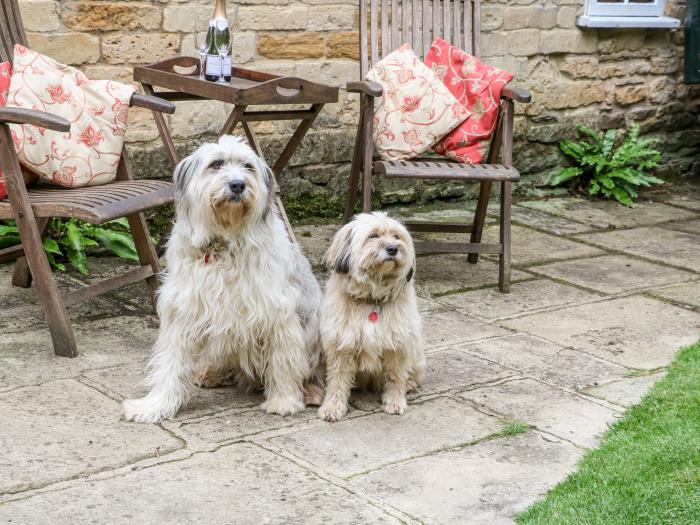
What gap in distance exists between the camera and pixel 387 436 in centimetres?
347

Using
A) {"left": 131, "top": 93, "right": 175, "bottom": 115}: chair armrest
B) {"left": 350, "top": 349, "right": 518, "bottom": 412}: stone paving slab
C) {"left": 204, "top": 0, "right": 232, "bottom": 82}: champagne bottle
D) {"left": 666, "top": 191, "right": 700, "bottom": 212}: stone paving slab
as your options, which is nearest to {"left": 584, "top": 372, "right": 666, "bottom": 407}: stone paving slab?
{"left": 350, "top": 349, "right": 518, "bottom": 412}: stone paving slab

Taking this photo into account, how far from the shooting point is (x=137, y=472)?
10.2 ft

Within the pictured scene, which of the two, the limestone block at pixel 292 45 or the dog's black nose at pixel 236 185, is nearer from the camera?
the dog's black nose at pixel 236 185

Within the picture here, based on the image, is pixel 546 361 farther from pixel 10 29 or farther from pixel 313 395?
pixel 10 29

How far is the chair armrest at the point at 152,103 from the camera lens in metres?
4.40

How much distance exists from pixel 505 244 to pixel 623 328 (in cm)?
82

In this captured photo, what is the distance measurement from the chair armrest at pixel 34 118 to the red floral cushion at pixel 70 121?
0.42 meters

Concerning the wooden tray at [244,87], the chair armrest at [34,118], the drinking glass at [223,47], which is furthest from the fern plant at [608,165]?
the chair armrest at [34,118]

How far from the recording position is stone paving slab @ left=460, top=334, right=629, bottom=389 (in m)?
4.07

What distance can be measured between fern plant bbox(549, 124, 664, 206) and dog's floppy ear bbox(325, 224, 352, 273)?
13.9ft

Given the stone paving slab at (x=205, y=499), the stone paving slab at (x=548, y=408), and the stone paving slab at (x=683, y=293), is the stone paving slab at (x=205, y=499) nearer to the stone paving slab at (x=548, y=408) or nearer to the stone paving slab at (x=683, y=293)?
the stone paving slab at (x=548, y=408)

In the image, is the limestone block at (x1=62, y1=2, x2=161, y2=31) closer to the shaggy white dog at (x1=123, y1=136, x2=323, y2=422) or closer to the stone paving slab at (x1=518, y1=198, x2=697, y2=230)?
the shaggy white dog at (x1=123, y1=136, x2=323, y2=422)

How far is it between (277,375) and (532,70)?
169 inches

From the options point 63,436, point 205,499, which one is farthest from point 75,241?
point 205,499
